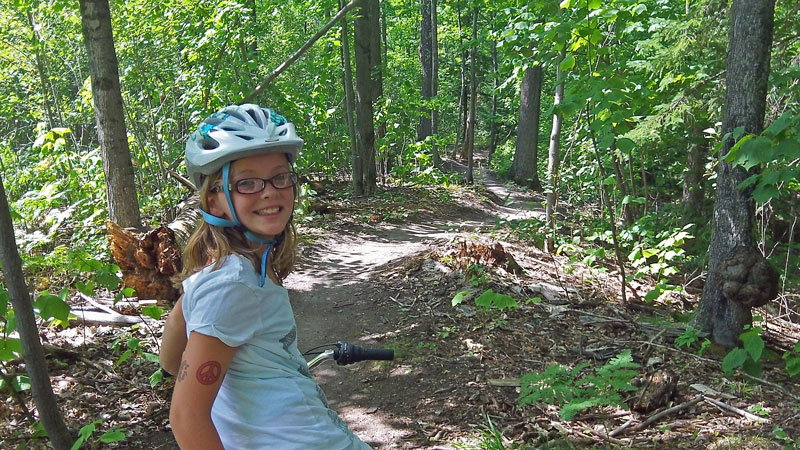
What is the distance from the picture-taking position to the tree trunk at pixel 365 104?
517 inches

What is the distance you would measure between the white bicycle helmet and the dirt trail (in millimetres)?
2719

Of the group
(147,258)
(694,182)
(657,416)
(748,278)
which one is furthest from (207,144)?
(694,182)

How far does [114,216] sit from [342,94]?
10.3 meters

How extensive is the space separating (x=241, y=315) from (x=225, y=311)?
0.06 m

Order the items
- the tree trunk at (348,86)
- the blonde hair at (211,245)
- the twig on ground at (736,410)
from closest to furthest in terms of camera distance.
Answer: the blonde hair at (211,245) → the twig on ground at (736,410) → the tree trunk at (348,86)

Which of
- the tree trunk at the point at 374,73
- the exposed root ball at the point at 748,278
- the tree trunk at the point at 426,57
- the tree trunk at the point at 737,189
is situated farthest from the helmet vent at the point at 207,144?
the tree trunk at the point at 426,57

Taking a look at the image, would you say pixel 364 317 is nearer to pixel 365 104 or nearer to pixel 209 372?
pixel 209 372

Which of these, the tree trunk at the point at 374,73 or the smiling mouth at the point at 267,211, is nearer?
the smiling mouth at the point at 267,211

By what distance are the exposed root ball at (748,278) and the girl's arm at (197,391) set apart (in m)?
4.51

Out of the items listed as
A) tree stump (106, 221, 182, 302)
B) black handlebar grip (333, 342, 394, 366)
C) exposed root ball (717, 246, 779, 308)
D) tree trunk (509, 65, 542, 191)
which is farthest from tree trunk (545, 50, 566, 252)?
tree trunk (509, 65, 542, 191)

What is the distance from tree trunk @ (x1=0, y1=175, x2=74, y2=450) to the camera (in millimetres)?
2809

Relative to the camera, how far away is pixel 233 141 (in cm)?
182

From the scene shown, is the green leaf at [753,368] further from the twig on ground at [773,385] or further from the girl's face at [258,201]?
the girl's face at [258,201]

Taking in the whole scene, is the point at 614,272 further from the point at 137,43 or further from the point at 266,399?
the point at 137,43
